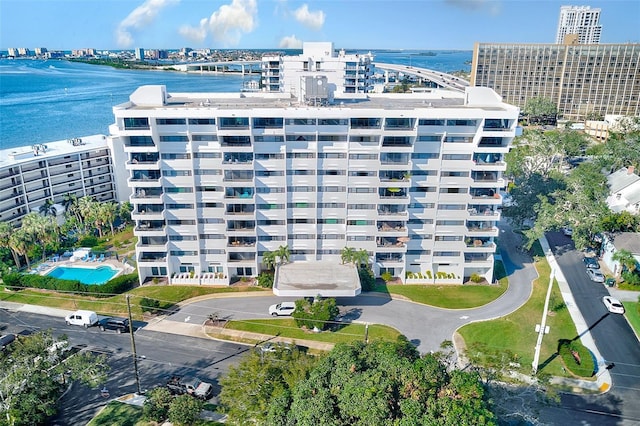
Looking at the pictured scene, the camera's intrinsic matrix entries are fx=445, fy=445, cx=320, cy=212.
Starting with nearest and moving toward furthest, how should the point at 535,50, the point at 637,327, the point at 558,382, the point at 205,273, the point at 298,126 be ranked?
the point at 558,382 < the point at 637,327 < the point at 298,126 < the point at 205,273 < the point at 535,50

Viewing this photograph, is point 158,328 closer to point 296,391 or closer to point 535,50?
point 296,391

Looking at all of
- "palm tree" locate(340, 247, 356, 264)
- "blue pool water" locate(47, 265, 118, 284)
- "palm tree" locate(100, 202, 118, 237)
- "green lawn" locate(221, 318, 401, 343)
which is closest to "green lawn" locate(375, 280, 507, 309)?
"palm tree" locate(340, 247, 356, 264)

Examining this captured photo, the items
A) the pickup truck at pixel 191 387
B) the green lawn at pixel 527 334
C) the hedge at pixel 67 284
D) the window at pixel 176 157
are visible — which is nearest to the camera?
the pickup truck at pixel 191 387

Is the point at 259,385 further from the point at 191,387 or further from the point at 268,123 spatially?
the point at 268,123

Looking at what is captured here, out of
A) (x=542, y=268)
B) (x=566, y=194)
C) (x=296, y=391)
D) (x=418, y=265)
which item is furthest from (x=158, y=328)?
(x=566, y=194)

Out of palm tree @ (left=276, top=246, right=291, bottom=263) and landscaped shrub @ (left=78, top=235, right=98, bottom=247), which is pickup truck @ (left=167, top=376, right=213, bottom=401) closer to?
palm tree @ (left=276, top=246, right=291, bottom=263)

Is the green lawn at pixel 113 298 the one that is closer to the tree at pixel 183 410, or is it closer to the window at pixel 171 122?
the tree at pixel 183 410

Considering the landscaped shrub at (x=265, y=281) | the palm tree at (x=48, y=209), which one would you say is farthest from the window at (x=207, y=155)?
the palm tree at (x=48, y=209)
